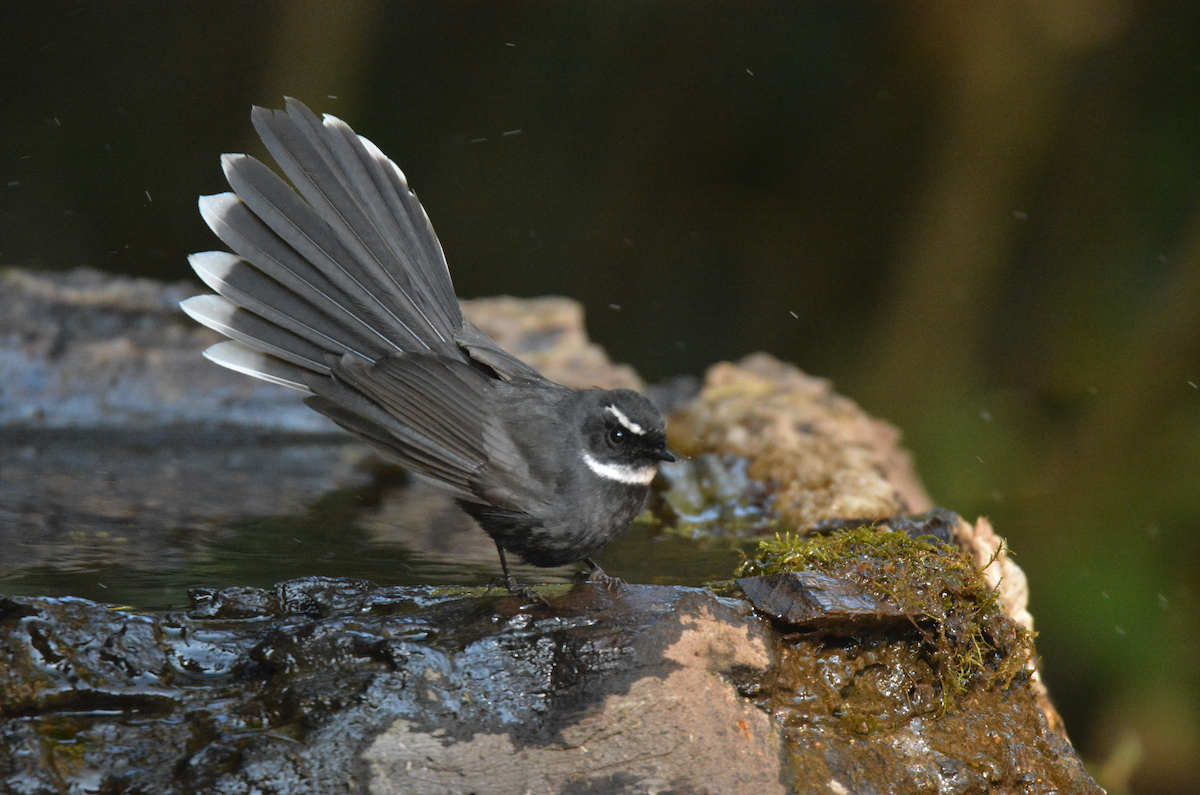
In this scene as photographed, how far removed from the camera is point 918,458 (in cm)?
668

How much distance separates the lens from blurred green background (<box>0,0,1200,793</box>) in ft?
18.0

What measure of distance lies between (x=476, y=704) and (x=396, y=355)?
3.90 ft

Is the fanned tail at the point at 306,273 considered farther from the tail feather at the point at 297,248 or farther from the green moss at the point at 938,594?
the green moss at the point at 938,594

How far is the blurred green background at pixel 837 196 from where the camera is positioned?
18.0 ft

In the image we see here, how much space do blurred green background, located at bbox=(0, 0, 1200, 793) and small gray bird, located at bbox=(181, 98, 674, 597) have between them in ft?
12.2

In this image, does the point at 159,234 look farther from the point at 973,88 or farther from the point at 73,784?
the point at 73,784

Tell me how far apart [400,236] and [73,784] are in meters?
1.84

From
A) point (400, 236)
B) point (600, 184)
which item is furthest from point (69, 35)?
point (400, 236)

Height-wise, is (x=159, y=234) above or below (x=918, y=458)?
above

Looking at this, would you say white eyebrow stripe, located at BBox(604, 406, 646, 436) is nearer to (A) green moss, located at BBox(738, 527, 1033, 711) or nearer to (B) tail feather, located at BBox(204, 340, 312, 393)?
(A) green moss, located at BBox(738, 527, 1033, 711)

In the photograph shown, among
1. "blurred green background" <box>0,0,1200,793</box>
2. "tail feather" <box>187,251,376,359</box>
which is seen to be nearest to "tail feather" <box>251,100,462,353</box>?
"tail feather" <box>187,251,376,359</box>

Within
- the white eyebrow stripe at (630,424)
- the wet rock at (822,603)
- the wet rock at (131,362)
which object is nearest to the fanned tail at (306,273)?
the white eyebrow stripe at (630,424)

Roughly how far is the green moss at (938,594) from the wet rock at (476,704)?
3.4 inches

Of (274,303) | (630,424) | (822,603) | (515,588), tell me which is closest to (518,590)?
(515,588)
